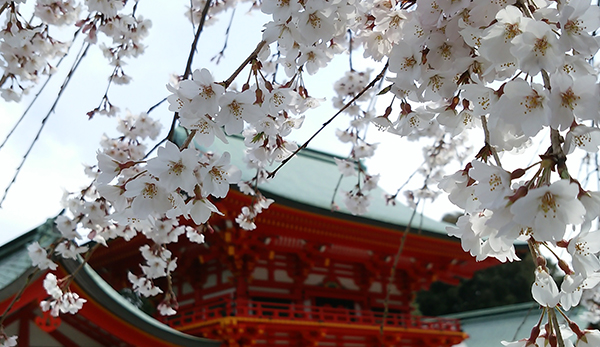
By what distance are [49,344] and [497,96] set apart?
4489mm

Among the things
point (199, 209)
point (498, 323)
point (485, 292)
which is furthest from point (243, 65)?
point (485, 292)

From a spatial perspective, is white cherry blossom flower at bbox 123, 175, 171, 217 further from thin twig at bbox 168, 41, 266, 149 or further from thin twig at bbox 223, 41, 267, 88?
thin twig at bbox 223, 41, 267, 88

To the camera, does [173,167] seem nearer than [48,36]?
Yes

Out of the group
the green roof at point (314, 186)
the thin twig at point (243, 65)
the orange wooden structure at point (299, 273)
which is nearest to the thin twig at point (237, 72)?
the thin twig at point (243, 65)

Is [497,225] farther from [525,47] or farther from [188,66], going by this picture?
[188,66]

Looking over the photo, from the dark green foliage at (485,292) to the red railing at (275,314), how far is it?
11313 millimetres

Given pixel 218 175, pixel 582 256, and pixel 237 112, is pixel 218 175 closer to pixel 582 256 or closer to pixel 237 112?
pixel 237 112

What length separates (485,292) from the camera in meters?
17.7

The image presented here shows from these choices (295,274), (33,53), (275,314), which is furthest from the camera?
(295,274)

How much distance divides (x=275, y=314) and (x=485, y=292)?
577 inches

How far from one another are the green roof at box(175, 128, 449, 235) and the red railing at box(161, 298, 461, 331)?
121 cm

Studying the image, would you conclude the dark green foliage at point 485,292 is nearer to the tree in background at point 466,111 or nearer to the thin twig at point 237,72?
the tree in background at point 466,111

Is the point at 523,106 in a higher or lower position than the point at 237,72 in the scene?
lower

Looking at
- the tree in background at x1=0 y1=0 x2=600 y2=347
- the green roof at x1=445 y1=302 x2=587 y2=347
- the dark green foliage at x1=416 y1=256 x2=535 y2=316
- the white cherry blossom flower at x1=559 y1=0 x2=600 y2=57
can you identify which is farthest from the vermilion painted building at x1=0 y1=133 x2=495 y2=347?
the dark green foliage at x1=416 y1=256 x2=535 y2=316
